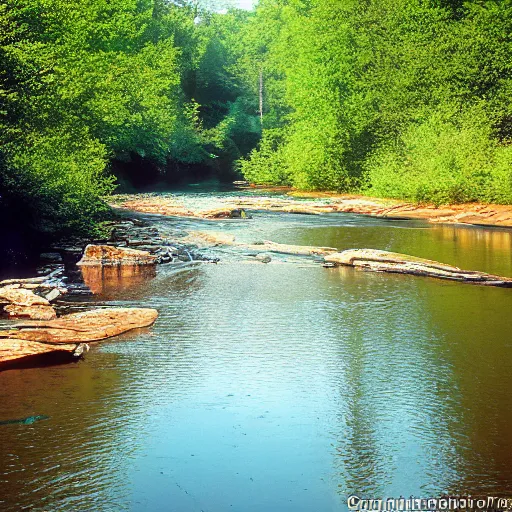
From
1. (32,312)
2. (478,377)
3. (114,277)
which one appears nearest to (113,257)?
(114,277)

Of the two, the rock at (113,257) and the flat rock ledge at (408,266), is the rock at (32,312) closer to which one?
the rock at (113,257)

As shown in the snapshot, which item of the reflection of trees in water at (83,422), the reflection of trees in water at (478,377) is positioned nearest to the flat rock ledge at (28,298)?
the reflection of trees in water at (83,422)

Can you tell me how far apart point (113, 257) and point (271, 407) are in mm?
10974

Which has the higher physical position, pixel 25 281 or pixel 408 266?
pixel 25 281

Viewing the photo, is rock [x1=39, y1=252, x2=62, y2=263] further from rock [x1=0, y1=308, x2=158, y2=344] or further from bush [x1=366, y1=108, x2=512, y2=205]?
bush [x1=366, y1=108, x2=512, y2=205]

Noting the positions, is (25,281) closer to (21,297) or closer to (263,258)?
(21,297)

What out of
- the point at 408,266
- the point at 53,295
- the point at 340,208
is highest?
the point at 340,208

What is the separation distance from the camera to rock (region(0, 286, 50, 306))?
12.7 m

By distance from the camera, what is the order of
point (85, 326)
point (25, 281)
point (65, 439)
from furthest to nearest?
1. point (25, 281)
2. point (85, 326)
3. point (65, 439)

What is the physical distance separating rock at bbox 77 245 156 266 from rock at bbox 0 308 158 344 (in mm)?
6335

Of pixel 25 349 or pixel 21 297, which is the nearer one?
pixel 25 349

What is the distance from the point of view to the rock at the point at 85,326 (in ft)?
34.3

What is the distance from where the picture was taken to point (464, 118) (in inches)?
1389

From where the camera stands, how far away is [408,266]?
17.6 meters
